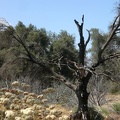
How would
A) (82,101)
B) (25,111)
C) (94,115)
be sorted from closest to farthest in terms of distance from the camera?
(25,111), (82,101), (94,115)

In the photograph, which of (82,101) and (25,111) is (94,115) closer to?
(82,101)

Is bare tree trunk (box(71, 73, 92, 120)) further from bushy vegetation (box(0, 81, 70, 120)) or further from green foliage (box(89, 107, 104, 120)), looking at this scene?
green foliage (box(89, 107, 104, 120))

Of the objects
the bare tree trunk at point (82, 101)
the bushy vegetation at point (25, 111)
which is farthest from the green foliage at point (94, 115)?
the bushy vegetation at point (25, 111)

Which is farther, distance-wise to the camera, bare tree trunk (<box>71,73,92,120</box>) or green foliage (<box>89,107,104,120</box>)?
green foliage (<box>89,107,104,120</box>)

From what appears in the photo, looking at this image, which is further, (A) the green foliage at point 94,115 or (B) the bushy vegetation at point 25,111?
(A) the green foliage at point 94,115

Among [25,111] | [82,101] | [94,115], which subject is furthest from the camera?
[94,115]

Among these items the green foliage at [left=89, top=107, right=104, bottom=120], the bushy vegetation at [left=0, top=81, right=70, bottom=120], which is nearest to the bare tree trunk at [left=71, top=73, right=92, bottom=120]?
the bushy vegetation at [left=0, top=81, right=70, bottom=120]

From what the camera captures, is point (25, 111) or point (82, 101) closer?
point (25, 111)

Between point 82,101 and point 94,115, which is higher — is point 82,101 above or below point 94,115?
above

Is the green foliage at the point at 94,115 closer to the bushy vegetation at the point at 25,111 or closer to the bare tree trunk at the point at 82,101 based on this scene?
the bare tree trunk at the point at 82,101

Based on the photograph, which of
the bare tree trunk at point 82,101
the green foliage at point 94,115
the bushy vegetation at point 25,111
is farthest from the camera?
the green foliage at point 94,115

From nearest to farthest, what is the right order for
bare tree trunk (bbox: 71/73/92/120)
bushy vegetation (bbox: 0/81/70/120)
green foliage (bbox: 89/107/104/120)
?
bushy vegetation (bbox: 0/81/70/120), bare tree trunk (bbox: 71/73/92/120), green foliage (bbox: 89/107/104/120)

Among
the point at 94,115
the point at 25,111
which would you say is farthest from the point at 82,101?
the point at 25,111

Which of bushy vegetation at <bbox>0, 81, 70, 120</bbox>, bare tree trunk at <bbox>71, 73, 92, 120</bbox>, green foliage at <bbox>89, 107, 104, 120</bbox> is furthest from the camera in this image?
green foliage at <bbox>89, 107, 104, 120</bbox>
